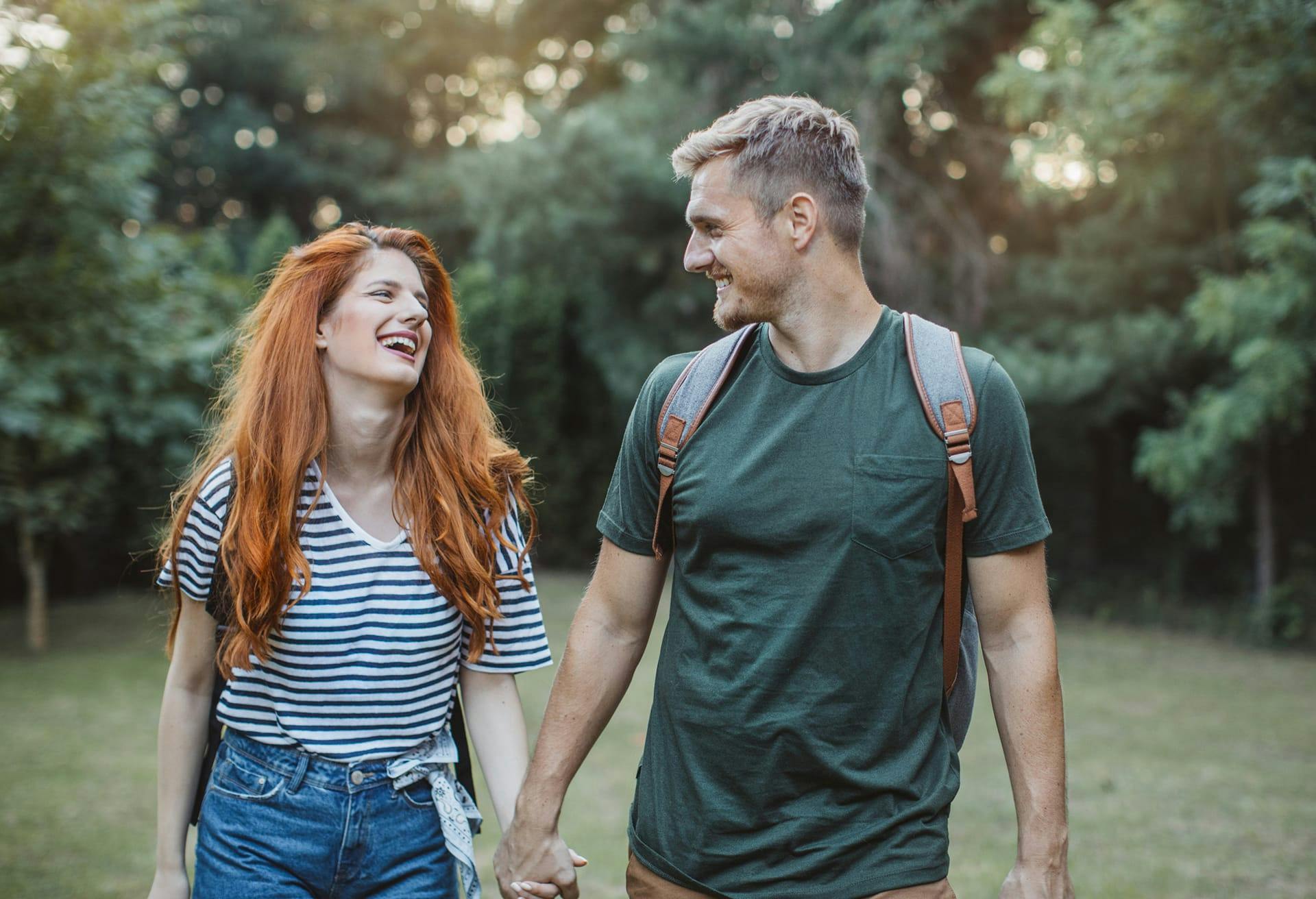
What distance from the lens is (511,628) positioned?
2.69m

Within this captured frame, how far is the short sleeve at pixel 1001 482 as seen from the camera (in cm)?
223

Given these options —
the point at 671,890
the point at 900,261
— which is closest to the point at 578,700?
the point at 671,890

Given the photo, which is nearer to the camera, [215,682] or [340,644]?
[340,644]

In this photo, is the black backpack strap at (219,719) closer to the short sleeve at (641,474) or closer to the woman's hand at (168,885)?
the woman's hand at (168,885)

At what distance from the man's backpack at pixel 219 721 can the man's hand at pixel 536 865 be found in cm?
13

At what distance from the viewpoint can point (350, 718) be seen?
Result: 242 centimetres

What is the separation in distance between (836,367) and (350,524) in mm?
1087

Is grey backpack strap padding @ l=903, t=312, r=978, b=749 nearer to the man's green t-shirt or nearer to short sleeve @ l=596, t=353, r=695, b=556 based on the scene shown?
the man's green t-shirt

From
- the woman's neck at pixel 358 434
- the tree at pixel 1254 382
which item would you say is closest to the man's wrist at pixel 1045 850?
the woman's neck at pixel 358 434

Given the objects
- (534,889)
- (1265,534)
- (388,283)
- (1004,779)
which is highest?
(388,283)

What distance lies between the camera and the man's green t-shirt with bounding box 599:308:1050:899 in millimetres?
2199

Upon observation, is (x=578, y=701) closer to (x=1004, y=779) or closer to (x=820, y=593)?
(x=820, y=593)

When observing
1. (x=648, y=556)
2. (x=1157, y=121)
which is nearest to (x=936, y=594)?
(x=648, y=556)

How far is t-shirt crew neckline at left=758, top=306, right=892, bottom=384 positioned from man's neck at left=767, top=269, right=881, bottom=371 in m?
0.01
